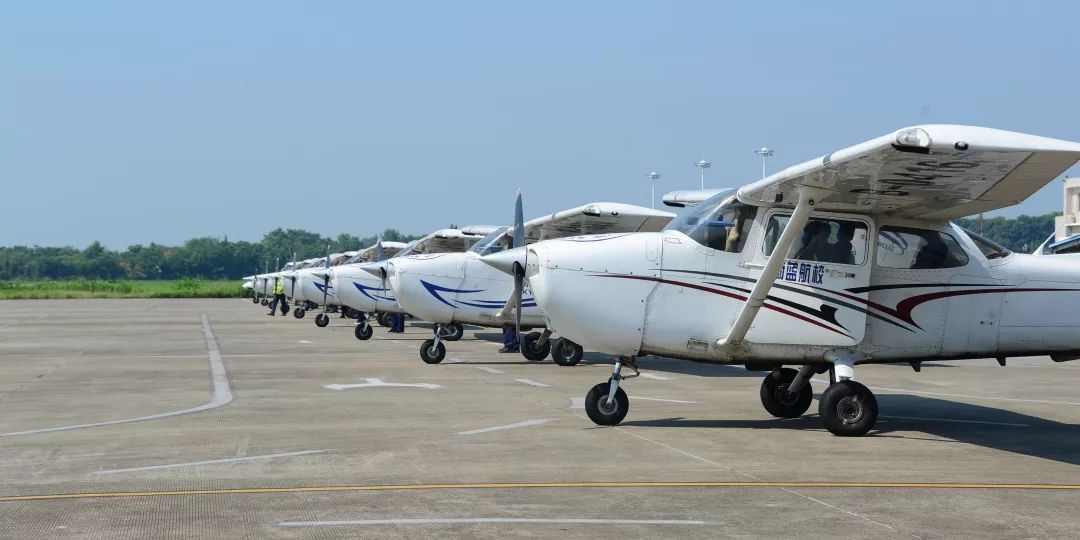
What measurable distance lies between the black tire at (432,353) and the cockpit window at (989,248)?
10.5 m

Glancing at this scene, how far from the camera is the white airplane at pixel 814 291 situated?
33.8 feet

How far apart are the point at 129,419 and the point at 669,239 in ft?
18.4

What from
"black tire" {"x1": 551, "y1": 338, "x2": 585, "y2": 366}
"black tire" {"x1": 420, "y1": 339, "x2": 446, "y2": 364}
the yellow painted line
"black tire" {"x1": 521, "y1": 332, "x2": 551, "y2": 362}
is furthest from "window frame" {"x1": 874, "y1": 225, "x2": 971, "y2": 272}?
"black tire" {"x1": 420, "y1": 339, "x2": 446, "y2": 364}

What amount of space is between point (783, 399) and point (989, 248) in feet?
8.14

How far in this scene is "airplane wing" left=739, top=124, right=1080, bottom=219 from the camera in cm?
Answer: 780

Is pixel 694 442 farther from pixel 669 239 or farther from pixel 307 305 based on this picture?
pixel 307 305

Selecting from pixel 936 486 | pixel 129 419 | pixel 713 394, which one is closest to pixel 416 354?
pixel 713 394

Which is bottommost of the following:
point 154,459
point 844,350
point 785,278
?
point 154,459

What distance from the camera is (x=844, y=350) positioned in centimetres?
1053

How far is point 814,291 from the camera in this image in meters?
10.4

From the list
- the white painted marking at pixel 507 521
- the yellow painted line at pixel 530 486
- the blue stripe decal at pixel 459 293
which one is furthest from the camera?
the blue stripe decal at pixel 459 293

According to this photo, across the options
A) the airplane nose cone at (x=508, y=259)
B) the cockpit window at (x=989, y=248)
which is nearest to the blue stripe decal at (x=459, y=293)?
the airplane nose cone at (x=508, y=259)

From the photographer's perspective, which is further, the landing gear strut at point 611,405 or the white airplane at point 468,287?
the white airplane at point 468,287

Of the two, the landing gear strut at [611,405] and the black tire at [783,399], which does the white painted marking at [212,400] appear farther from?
the black tire at [783,399]
